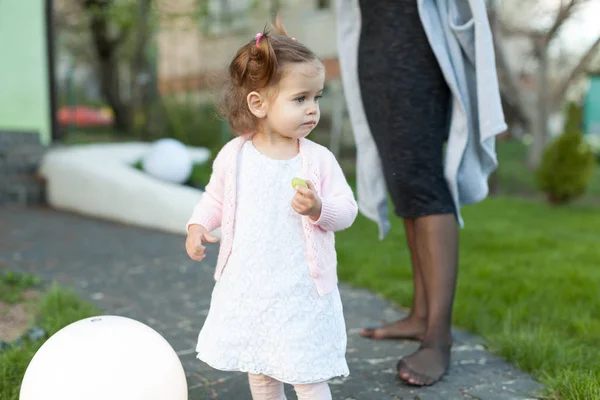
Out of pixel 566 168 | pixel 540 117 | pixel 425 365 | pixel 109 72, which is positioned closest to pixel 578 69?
pixel 540 117

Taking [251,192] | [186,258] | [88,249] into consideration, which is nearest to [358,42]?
[251,192]

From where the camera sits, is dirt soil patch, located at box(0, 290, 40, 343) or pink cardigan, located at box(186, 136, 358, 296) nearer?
pink cardigan, located at box(186, 136, 358, 296)

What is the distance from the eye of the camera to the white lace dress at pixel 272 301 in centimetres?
201

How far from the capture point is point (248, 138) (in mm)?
2174

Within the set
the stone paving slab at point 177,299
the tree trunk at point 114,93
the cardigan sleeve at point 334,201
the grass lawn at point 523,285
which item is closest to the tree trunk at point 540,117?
the grass lawn at point 523,285

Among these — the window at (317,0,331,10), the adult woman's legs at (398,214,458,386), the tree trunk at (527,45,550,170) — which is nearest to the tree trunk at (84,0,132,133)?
the window at (317,0,331,10)

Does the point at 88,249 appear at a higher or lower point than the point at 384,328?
lower

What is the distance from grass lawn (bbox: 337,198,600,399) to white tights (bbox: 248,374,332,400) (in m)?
0.91

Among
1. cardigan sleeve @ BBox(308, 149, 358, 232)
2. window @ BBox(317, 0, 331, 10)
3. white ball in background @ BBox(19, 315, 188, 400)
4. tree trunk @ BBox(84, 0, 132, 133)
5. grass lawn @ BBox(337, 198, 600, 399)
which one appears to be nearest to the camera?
white ball in background @ BBox(19, 315, 188, 400)

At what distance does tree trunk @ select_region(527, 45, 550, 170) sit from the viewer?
41.0 ft

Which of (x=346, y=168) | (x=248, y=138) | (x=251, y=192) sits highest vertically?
(x=248, y=138)

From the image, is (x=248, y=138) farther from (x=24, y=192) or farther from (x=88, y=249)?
(x=24, y=192)

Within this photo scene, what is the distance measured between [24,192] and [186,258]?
3.65 metres

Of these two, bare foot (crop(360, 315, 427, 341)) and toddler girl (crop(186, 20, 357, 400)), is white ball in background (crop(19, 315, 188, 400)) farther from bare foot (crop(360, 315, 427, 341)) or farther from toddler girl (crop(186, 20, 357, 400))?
bare foot (crop(360, 315, 427, 341))
